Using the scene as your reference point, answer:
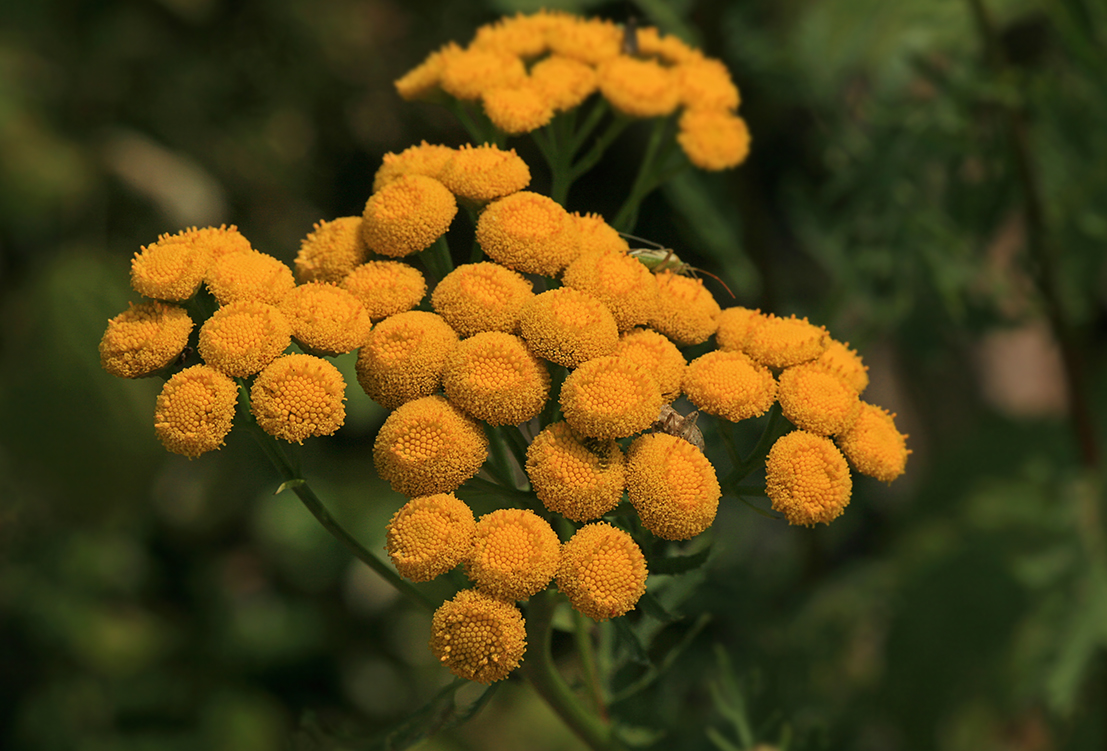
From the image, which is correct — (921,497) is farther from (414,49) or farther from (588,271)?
(414,49)

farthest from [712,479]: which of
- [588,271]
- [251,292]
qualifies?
[251,292]

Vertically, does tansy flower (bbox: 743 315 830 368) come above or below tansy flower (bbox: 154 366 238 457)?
above

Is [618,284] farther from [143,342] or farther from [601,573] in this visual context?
[143,342]

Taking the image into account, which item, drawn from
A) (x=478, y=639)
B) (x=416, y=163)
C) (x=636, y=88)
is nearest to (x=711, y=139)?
(x=636, y=88)

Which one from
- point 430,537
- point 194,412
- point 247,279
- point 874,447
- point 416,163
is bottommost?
point 194,412

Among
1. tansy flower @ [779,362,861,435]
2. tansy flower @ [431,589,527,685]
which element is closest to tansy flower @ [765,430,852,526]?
tansy flower @ [779,362,861,435]

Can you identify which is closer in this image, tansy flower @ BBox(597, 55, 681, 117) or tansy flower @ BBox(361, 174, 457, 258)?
tansy flower @ BBox(361, 174, 457, 258)

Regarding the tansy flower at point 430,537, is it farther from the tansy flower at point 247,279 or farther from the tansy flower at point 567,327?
the tansy flower at point 247,279

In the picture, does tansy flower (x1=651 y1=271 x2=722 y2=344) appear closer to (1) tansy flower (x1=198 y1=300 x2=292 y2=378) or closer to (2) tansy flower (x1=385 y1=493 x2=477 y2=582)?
(2) tansy flower (x1=385 y1=493 x2=477 y2=582)
